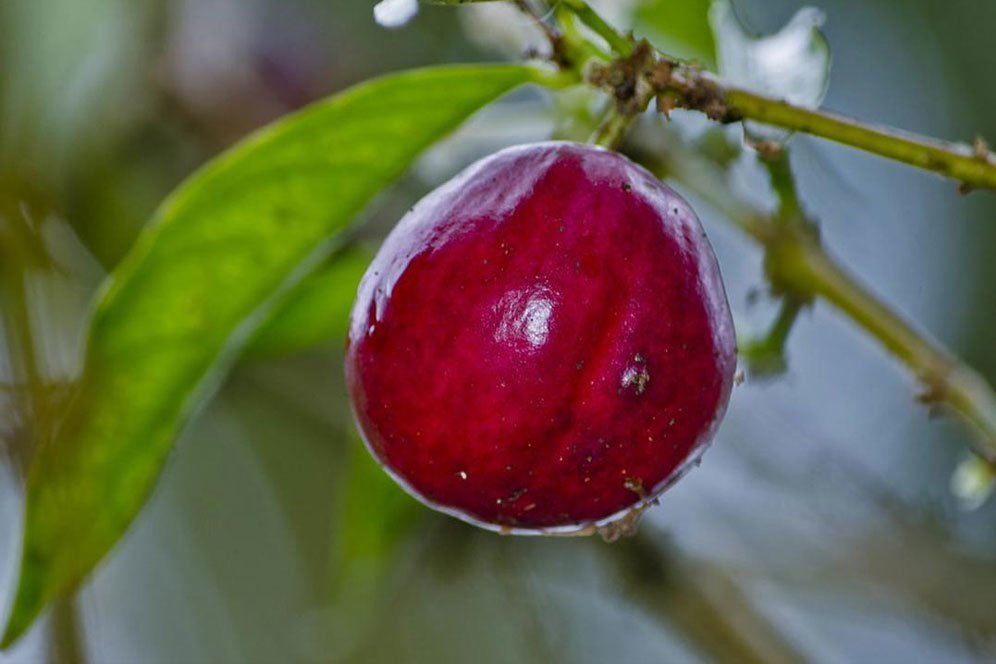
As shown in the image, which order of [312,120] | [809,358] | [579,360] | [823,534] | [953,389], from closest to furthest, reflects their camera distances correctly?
[579,360] < [312,120] < [953,389] < [823,534] < [809,358]

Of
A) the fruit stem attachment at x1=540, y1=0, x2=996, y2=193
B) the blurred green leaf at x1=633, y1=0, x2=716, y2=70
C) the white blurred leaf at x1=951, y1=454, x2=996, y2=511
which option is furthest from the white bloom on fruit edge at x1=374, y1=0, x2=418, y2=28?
the blurred green leaf at x1=633, y1=0, x2=716, y2=70

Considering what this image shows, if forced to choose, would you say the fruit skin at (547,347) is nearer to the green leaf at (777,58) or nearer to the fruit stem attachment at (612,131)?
the fruit stem attachment at (612,131)

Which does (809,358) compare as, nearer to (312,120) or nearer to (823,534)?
(823,534)

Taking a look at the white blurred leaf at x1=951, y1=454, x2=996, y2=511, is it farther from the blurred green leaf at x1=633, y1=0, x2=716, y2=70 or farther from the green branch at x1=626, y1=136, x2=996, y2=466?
the blurred green leaf at x1=633, y1=0, x2=716, y2=70

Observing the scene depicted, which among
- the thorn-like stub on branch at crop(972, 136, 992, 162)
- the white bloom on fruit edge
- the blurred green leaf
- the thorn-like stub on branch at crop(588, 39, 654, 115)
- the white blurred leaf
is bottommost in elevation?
the white blurred leaf

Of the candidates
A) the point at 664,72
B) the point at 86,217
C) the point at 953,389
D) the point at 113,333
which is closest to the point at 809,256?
the point at 953,389

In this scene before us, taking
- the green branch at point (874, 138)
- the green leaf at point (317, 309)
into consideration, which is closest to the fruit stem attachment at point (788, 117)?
the green branch at point (874, 138)

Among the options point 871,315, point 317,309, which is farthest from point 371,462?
point 871,315
